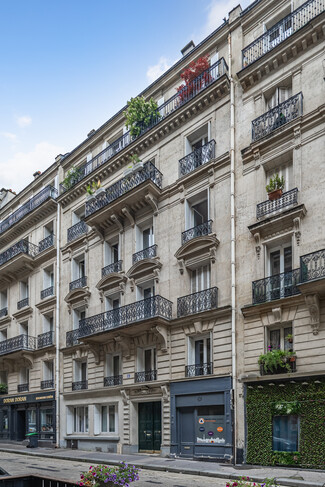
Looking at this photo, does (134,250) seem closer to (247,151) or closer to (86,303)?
(86,303)

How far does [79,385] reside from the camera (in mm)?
25438

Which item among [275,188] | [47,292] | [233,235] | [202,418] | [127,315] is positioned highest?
[275,188]

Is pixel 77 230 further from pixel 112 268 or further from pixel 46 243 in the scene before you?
pixel 112 268

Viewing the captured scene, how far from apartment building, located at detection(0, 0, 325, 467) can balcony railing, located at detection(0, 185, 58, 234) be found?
7.22 ft

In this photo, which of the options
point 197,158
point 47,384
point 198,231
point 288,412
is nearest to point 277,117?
point 197,158

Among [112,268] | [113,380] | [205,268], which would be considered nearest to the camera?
[205,268]

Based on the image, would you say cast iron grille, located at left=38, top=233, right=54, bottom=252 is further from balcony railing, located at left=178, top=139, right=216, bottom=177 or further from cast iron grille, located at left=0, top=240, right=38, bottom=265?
balcony railing, located at left=178, top=139, right=216, bottom=177

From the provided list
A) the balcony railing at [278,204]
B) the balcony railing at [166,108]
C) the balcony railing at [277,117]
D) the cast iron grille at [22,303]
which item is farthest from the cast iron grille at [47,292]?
the balcony railing at [277,117]

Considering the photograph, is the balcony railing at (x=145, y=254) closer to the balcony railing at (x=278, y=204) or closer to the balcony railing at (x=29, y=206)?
the balcony railing at (x=278, y=204)

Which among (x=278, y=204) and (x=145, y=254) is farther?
(x=145, y=254)

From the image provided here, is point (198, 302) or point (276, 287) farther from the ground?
point (276, 287)

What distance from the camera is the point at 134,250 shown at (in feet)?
76.1

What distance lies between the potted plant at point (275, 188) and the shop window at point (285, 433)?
305 inches

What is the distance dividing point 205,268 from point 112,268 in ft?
19.8
